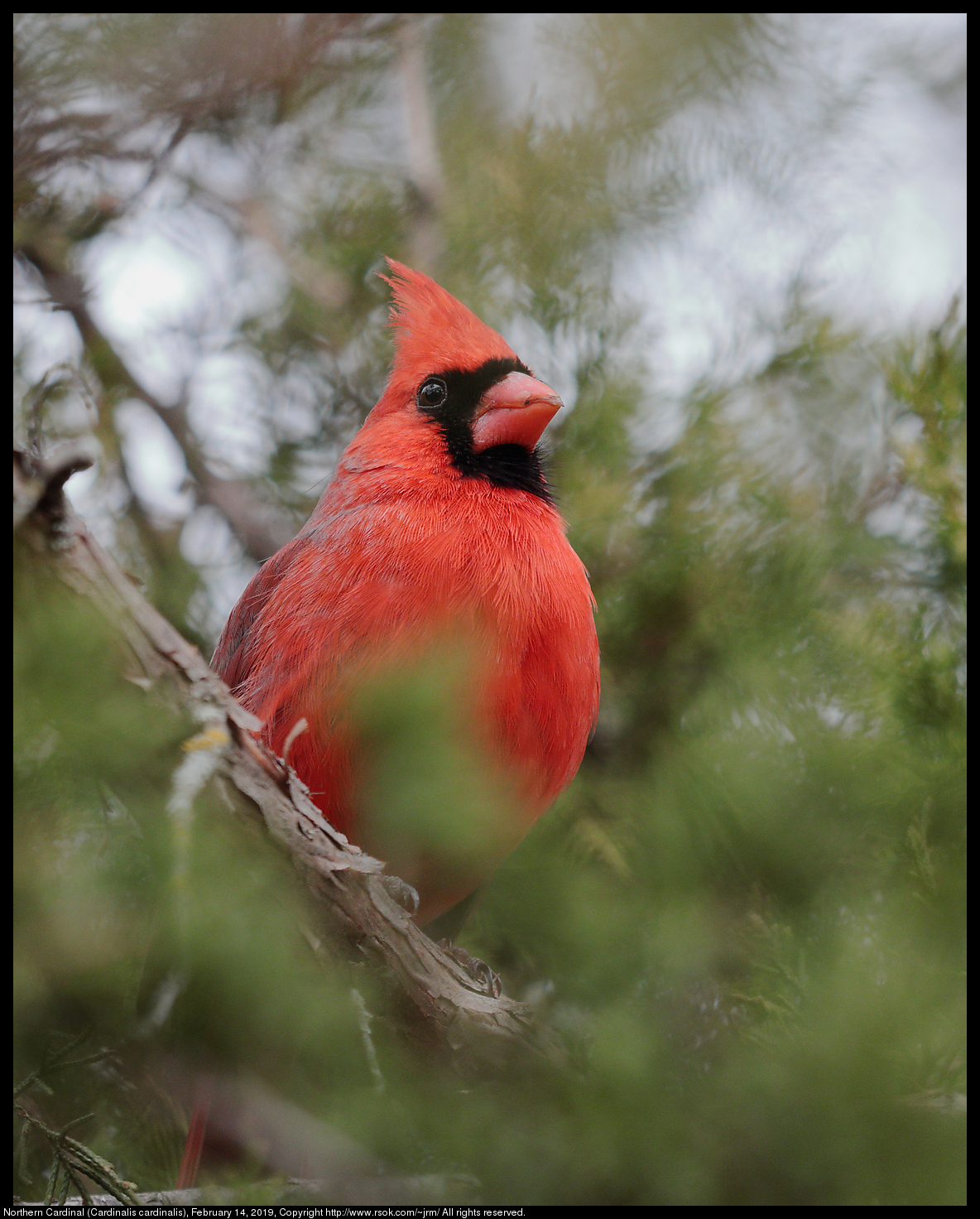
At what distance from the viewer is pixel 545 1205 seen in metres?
0.89

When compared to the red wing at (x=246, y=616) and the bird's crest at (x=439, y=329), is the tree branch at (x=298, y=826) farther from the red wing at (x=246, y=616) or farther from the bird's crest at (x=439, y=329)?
the bird's crest at (x=439, y=329)

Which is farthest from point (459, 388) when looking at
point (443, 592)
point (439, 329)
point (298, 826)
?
point (298, 826)

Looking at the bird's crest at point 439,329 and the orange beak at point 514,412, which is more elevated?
the bird's crest at point 439,329

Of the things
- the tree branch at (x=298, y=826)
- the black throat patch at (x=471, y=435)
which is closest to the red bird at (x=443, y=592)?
the black throat patch at (x=471, y=435)

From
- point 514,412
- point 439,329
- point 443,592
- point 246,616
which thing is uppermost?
point 439,329

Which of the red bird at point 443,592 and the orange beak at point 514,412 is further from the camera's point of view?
the orange beak at point 514,412

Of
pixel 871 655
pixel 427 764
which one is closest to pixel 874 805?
pixel 871 655

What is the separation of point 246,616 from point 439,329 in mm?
926

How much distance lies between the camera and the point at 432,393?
249cm

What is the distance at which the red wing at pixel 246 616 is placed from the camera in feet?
7.47

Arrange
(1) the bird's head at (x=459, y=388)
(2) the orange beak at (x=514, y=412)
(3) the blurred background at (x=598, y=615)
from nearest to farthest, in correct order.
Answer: (3) the blurred background at (x=598, y=615) < (2) the orange beak at (x=514, y=412) < (1) the bird's head at (x=459, y=388)

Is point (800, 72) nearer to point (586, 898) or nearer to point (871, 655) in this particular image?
point (871, 655)

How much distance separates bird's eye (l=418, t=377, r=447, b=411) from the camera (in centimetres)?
248

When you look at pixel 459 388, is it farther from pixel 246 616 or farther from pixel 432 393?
pixel 246 616
